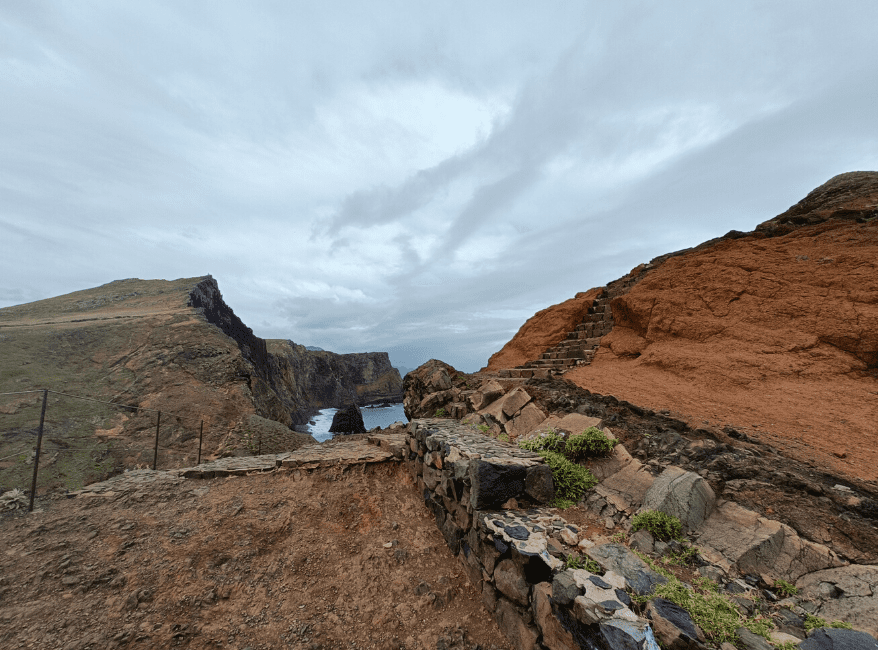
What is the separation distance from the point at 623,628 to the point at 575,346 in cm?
976

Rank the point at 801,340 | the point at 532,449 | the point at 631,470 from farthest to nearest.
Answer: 1. the point at 801,340
2. the point at 532,449
3. the point at 631,470

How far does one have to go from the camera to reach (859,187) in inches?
341

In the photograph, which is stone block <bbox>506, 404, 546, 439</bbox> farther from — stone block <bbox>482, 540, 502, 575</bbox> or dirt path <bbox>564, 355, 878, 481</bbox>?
stone block <bbox>482, 540, 502, 575</bbox>

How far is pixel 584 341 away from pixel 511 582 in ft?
29.5

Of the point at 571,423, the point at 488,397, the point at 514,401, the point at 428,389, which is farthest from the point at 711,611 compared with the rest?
the point at 428,389

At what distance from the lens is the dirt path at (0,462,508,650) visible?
3945 millimetres

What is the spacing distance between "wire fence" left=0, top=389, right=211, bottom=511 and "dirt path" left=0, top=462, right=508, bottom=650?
4.78m

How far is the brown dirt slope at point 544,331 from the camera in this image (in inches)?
508

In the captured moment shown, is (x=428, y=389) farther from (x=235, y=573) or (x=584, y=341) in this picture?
(x=235, y=573)

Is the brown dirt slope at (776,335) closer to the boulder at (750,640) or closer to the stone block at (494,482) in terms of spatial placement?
the boulder at (750,640)

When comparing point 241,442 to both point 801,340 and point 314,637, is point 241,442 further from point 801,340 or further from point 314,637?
point 801,340

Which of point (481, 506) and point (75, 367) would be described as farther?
point (75, 367)

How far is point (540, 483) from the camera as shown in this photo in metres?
4.49

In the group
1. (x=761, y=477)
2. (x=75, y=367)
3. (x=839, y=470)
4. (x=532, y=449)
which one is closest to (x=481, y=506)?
(x=532, y=449)
